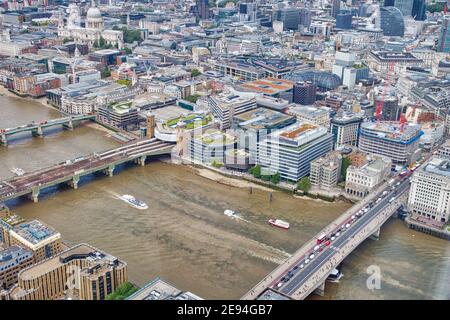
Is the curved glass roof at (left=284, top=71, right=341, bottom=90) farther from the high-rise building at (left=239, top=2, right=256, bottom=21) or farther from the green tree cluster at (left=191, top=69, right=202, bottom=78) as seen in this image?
the high-rise building at (left=239, top=2, right=256, bottom=21)

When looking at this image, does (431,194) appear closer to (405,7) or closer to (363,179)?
(363,179)

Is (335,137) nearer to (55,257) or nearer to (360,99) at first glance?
(360,99)

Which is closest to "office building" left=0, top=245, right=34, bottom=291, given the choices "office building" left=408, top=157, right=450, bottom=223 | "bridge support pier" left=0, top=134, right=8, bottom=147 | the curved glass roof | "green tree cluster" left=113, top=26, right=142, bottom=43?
"bridge support pier" left=0, top=134, right=8, bottom=147

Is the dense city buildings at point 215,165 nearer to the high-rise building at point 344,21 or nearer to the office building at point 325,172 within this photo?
the office building at point 325,172

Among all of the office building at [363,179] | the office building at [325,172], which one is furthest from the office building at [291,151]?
the office building at [363,179]

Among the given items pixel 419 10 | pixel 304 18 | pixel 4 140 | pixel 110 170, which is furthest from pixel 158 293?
pixel 419 10
